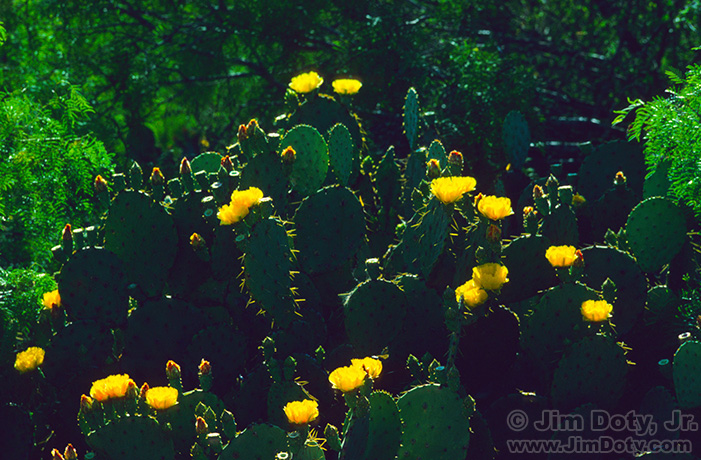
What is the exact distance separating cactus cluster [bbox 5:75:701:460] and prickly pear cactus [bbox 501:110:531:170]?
0.52 m

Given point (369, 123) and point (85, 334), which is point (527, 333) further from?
point (369, 123)

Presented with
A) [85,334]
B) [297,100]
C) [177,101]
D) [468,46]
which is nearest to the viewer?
[85,334]

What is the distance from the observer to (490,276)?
2.04 m

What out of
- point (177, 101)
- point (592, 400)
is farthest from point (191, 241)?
point (177, 101)

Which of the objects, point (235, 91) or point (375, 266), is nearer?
point (375, 266)

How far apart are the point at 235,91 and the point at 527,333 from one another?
3135mm

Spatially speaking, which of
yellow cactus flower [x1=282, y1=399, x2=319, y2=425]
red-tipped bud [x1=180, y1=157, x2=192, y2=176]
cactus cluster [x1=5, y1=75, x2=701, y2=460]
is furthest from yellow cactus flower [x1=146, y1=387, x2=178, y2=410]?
red-tipped bud [x1=180, y1=157, x2=192, y2=176]

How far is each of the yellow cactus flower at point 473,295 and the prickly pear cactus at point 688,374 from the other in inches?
22.1

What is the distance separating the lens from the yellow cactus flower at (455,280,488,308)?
6.68 ft

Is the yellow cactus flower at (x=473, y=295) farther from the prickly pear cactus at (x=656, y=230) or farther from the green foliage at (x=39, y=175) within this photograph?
the green foliage at (x=39, y=175)

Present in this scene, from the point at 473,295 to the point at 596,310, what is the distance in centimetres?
36

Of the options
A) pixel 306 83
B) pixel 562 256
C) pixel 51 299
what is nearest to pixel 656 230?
pixel 562 256

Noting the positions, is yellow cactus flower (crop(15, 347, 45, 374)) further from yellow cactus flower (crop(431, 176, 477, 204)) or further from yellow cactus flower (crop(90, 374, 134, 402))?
yellow cactus flower (crop(431, 176, 477, 204))

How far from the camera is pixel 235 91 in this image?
16.0 feet
